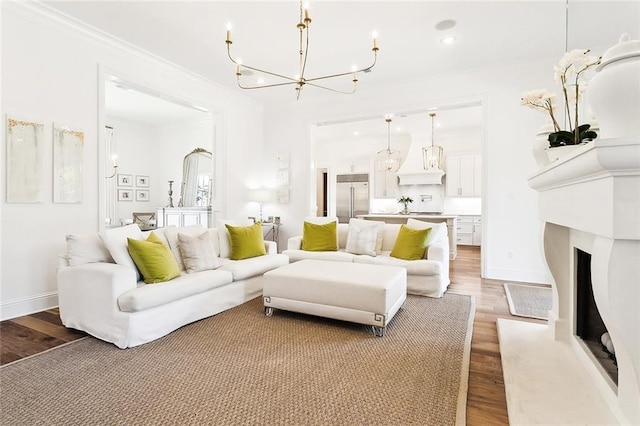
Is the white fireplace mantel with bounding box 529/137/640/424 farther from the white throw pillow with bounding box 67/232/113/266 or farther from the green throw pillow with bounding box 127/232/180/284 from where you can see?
the white throw pillow with bounding box 67/232/113/266

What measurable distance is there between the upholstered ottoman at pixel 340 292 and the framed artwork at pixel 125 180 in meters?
5.93

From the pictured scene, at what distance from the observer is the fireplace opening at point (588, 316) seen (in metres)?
1.79

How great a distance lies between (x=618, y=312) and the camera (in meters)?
1.15

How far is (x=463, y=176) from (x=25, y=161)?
26.9 ft

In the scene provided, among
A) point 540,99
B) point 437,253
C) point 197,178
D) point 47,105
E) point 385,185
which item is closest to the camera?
point 540,99

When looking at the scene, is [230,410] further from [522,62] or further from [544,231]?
[522,62]

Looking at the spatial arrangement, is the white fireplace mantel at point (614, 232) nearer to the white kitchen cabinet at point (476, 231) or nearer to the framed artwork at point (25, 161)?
the framed artwork at point (25, 161)

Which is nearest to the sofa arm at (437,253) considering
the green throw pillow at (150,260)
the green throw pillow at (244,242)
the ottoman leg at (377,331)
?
the ottoman leg at (377,331)

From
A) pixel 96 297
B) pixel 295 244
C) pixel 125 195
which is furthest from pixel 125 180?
pixel 96 297

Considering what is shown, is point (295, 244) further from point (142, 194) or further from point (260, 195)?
point (142, 194)

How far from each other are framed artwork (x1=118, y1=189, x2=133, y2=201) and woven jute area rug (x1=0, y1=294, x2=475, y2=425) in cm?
563

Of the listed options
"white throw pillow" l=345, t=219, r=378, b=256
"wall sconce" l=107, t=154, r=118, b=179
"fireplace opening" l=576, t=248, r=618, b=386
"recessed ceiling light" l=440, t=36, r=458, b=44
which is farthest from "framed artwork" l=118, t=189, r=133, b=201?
"fireplace opening" l=576, t=248, r=618, b=386

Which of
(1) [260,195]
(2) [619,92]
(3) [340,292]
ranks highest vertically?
(2) [619,92]

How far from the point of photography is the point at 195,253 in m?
3.21
